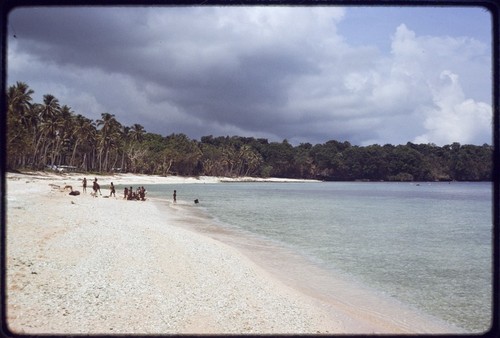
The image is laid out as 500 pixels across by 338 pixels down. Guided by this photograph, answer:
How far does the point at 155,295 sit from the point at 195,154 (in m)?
74.9

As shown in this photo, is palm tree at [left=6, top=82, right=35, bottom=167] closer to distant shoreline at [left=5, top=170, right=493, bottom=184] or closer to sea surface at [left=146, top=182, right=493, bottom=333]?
distant shoreline at [left=5, top=170, right=493, bottom=184]

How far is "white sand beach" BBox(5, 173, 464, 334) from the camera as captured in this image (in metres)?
4.18

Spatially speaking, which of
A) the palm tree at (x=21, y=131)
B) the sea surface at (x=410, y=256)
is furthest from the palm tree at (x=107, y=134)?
the sea surface at (x=410, y=256)

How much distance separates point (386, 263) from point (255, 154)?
91.0 m

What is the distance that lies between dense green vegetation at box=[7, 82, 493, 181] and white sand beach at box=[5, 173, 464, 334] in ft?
57.0

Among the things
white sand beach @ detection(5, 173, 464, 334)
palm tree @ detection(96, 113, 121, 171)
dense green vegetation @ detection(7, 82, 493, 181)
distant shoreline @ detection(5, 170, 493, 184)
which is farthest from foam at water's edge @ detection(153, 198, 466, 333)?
palm tree @ detection(96, 113, 121, 171)

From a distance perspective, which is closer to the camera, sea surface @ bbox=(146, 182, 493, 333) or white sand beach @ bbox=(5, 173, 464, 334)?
white sand beach @ bbox=(5, 173, 464, 334)

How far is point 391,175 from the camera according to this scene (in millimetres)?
95938

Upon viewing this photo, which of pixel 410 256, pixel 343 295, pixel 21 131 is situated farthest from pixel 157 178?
pixel 343 295

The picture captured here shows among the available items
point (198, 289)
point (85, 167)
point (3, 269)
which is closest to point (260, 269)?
point (198, 289)

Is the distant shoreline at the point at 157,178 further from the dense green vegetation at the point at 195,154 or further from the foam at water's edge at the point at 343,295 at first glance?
the foam at water's edge at the point at 343,295

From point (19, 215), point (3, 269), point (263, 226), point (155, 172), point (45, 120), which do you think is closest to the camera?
point (3, 269)

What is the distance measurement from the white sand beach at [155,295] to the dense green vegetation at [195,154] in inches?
684

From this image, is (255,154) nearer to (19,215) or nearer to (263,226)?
(263,226)
